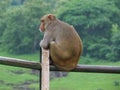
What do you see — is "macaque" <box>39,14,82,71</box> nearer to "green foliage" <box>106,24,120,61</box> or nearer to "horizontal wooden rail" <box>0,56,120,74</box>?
"horizontal wooden rail" <box>0,56,120,74</box>

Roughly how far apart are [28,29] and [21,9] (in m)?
1.94

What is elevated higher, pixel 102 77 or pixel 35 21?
pixel 35 21

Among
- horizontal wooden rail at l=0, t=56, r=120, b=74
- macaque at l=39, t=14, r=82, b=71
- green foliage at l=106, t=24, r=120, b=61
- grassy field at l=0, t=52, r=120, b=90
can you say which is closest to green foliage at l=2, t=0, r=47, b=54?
grassy field at l=0, t=52, r=120, b=90

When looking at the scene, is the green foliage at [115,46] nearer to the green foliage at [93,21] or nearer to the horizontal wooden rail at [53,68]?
the green foliage at [93,21]

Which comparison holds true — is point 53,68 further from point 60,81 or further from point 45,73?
point 60,81

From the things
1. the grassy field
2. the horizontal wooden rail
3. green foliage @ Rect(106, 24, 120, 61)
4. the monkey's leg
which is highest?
the horizontal wooden rail

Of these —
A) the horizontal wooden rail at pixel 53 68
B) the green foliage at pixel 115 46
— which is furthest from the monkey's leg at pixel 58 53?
the green foliage at pixel 115 46

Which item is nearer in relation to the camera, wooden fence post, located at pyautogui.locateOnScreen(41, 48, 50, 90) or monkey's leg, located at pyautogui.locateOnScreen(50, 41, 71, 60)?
wooden fence post, located at pyautogui.locateOnScreen(41, 48, 50, 90)

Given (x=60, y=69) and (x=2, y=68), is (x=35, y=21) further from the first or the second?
(x=60, y=69)

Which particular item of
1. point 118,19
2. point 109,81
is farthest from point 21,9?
point 109,81

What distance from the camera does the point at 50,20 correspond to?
12.1ft

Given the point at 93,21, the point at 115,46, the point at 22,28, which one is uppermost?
the point at 93,21

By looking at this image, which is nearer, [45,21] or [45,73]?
[45,73]

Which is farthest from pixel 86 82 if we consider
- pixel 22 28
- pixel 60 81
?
pixel 22 28
